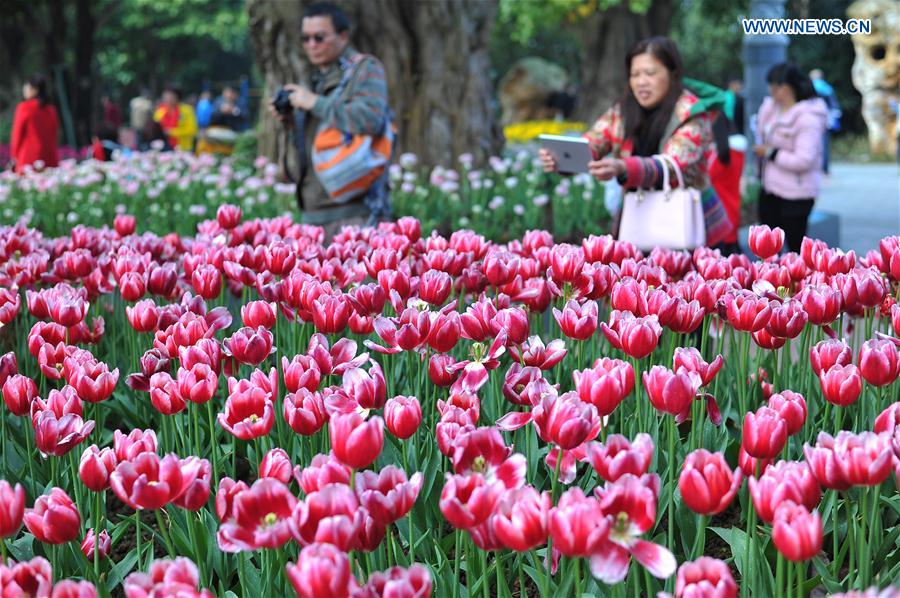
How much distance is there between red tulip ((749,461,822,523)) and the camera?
1.51m

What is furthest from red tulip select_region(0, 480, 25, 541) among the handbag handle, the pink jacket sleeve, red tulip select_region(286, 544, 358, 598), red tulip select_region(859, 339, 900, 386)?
the pink jacket sleeve

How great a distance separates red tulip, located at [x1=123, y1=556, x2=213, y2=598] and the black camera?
438 centimetres

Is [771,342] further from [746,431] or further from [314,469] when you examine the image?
[314,469]

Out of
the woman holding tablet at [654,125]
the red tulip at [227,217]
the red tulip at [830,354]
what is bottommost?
the red tulip at [830,354]

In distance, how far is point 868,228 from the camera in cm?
1243

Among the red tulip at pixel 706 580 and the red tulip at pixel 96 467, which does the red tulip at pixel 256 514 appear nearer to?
the red tulip at pixel 96 467

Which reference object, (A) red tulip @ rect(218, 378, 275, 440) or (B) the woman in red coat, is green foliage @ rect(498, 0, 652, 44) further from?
(A) red tulip @ rect(218, 378, 275, 440)

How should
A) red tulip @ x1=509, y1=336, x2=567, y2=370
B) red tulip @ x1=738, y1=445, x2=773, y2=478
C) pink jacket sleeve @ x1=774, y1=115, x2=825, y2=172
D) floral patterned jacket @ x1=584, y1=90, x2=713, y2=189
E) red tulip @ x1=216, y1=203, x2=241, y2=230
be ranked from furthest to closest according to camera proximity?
pink jacket sleeve @ x1=774, y1=115, x2=825, y2=172 → floral patterned jacket @ x1=584, y1=90, x2=713, y2=189 → red tulip @ x1=216, y1=203, x2=241, y2=230 → red tulip @ x1=509, y1=336, x2=567, y2=370 → red tulip @ x1=738, y1=445, x2=773, y2=478

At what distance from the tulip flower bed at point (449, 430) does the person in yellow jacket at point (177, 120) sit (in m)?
14.2

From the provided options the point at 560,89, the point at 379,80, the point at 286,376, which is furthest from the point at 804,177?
the point at 560,89

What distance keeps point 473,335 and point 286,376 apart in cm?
43

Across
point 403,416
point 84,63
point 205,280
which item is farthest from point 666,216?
point 84,63

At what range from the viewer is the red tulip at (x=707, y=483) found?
1577mm

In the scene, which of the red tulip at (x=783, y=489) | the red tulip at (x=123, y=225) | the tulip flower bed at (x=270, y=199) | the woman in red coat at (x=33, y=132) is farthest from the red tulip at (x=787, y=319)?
the woman in red coat at (x=33, y=132)
